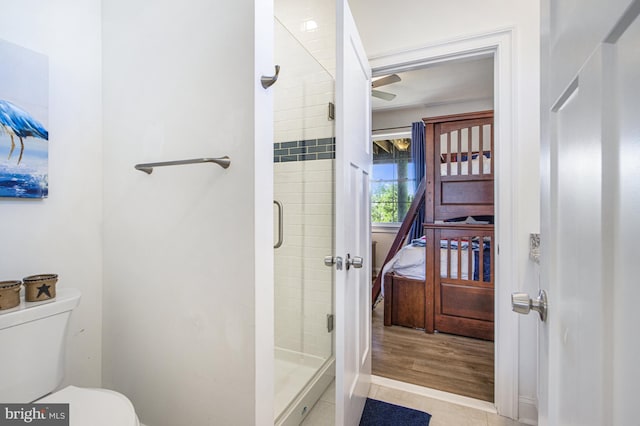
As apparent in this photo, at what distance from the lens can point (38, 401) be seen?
1060 millimetres

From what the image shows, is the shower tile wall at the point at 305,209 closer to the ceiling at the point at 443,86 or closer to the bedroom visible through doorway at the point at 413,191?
the bedroom visible through doorway at the point at 413,191

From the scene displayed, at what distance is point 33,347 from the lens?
1.07 m

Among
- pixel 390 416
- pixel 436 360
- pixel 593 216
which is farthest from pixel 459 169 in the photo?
pixel 593 216

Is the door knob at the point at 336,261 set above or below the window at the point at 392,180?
below

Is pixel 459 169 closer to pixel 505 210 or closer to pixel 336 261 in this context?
pixel 505 210

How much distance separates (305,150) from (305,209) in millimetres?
411

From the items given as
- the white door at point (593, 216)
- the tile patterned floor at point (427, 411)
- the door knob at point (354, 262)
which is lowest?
the tile patterned floor at point (427, 411)

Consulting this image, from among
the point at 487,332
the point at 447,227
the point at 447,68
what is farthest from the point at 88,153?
the point at 447,68

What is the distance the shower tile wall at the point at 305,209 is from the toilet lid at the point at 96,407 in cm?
106

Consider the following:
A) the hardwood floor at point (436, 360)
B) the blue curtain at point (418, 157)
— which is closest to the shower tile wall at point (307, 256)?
the hardwood floor at point (436, 360)

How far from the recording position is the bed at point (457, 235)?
2.64m

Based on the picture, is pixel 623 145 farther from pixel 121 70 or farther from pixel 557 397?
pixel 121 70

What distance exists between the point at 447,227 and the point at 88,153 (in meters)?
2.66

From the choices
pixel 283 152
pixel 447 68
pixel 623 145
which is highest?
pixel 447 68
